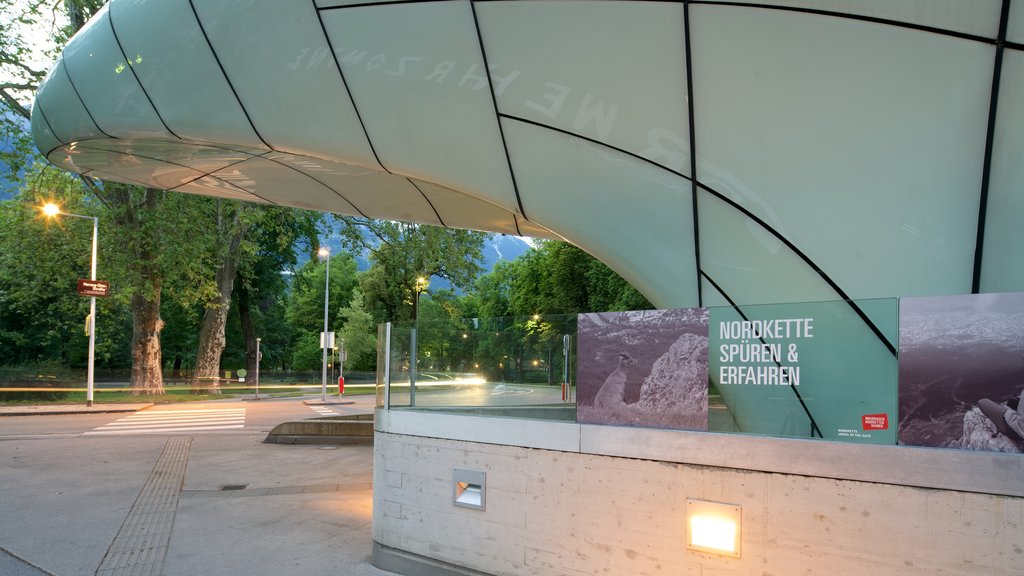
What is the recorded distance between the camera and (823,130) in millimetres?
6492

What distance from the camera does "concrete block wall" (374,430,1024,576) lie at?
158 inches

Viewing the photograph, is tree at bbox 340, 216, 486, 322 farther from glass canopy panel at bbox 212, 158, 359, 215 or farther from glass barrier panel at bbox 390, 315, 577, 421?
glass barrier panel at bbox 390, 315, 577, 421

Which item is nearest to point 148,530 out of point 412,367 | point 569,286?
point 412,367

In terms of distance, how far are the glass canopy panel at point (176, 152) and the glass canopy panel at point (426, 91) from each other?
128 inches

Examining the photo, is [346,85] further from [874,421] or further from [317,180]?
[874,421]

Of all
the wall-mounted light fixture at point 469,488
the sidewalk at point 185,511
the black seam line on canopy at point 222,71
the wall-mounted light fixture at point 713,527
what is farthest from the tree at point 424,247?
the wall-mounted light fixture at point 713,527

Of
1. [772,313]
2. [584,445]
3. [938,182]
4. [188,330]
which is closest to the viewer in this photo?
[772,313]

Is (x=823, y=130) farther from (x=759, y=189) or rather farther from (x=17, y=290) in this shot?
(x=17, y=290)

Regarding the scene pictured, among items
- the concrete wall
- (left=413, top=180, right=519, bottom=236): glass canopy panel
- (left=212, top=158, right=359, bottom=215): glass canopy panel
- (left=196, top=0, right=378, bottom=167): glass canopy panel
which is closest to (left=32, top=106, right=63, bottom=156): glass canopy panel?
(left=212, top=158, right=359, bottom=215): glass canopy panel

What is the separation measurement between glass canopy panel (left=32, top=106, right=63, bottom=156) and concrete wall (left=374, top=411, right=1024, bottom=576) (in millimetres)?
8915

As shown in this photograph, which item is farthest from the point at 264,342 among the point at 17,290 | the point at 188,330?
the point at 17,290

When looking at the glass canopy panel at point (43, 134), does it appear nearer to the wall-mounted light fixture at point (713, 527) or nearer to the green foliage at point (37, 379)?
the wall-mounted light fixture at point (713, 527)

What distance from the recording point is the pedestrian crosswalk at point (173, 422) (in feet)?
63.1

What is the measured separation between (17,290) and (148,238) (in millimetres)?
9277
